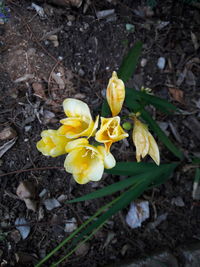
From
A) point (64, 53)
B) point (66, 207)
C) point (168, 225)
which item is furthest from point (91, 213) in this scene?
point (64, 53)

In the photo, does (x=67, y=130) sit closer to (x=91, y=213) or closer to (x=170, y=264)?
(x=91, y=213)

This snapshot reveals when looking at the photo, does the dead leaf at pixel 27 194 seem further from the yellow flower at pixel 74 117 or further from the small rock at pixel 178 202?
the small rock at pixel 178 202

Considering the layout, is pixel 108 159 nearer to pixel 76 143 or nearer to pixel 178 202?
pixel 76 143

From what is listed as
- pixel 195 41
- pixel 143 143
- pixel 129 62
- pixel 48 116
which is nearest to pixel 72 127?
pixel 143 143

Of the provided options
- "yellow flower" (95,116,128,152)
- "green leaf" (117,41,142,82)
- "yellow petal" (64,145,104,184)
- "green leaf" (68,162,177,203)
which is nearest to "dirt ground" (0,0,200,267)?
"green leaf" (68,162,177,203)

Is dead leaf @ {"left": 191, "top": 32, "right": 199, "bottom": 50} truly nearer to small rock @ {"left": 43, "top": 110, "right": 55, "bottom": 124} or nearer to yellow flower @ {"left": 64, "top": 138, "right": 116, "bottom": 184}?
small rock @ {"left": 43, "top": 110, "right": 55, "bottom": 124}

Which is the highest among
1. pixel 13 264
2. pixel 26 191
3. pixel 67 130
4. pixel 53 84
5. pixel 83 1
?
pixel 83 1
